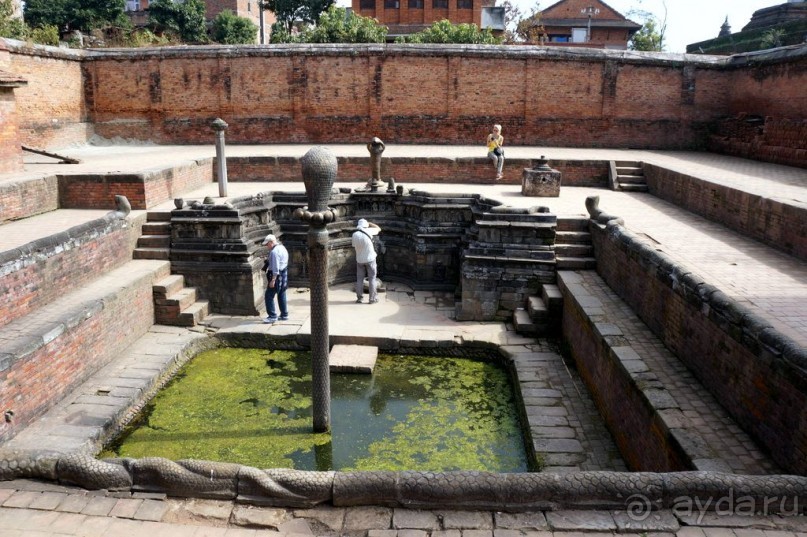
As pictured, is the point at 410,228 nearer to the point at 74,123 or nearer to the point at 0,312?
the point at 0,312

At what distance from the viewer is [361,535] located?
368 centimetres

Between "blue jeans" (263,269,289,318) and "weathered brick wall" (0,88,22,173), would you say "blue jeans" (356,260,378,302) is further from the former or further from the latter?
"weathered brick wall" (0,88,22,173)

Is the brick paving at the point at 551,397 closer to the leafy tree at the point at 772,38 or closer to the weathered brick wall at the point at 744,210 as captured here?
the weathered brick wall at the point at 744,210

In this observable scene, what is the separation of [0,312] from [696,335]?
7.09 metres

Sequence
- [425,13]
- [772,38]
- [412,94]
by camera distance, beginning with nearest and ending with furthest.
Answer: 1. [412,94]
2. [772,38]
3. [425,13]

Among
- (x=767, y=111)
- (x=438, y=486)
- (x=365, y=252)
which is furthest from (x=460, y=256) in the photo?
(x=767, y=111)

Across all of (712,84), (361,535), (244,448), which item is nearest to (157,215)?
(244,448)

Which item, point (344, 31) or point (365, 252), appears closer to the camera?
point (365, 252)

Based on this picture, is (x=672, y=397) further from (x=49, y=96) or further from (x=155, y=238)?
(x=49, y=96)

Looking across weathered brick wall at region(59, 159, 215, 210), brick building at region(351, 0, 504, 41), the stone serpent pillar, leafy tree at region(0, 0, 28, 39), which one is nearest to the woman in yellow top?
weathered brick wall at region(59, 159, 215, 210)

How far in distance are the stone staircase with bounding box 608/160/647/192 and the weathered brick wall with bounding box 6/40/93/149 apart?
13.4m

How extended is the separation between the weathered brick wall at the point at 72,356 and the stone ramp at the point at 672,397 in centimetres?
579

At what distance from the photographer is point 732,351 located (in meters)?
5.01

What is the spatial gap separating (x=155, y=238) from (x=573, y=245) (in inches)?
259
